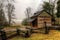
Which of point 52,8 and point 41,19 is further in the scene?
point 52,8

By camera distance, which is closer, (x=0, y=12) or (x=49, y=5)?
(x=0, y=12)

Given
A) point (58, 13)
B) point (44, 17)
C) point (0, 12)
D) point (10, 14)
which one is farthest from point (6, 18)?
point (58, 13)

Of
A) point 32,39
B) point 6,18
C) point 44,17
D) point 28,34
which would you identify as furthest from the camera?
point 6,18

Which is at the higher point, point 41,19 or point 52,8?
point 52,8

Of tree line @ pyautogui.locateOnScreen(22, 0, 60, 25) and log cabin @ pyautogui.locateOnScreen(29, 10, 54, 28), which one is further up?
tree line @ pyautogui.locateOnScreen(22, 0, 60, 25)

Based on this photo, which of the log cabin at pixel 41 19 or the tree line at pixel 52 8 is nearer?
the log cabin at pixel 41 19

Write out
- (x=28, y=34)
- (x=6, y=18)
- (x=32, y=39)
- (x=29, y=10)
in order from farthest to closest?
(x=29, y=10) < (x=6, y=18) < (x=28, y=34) < (x=32, y=39)

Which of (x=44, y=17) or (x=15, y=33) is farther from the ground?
(x=44, y=17)

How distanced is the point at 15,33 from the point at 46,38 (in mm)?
3271

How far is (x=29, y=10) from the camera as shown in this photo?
27984mm

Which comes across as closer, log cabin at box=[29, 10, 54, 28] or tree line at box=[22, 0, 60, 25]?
log cabin at box=[29, 10, 54, 28]

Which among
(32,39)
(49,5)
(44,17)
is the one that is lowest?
(32,39)

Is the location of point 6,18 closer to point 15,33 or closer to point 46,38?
point 15,33

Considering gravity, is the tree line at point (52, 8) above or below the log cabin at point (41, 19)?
above
